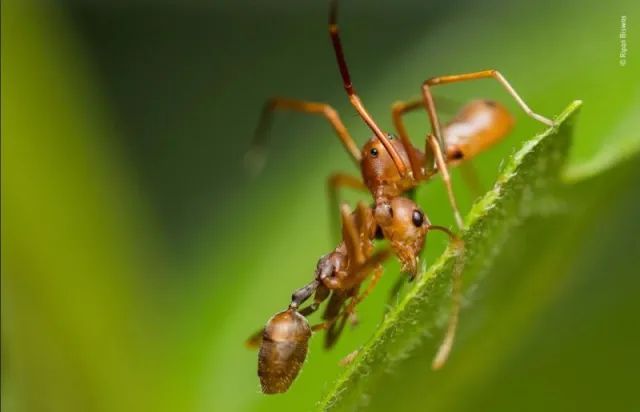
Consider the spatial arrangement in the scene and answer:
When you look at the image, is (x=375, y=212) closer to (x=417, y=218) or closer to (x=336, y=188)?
(x=417, y=218)

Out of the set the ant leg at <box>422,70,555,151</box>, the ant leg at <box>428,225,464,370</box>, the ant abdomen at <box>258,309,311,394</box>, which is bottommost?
the ant abdomen at <box>258,309,311,394</box>

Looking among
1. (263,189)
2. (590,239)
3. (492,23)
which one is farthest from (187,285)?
(590,239)

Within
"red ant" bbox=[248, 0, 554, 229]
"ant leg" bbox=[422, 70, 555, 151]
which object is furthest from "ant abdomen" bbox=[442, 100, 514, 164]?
"ant leg" bbox=[422, 70, 555, 151]

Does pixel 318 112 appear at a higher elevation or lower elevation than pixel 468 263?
higher

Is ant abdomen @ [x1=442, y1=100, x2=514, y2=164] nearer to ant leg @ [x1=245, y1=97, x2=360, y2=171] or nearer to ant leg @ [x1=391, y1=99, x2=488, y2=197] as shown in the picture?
ant leg @ [x1=391, y1=99, x2=488, y2=197]

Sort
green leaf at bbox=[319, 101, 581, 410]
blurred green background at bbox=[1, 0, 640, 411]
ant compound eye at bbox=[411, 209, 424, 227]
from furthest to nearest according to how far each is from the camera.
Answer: ant compound eye at bbox=[411, 209, 424, 227]
blurred green background at bbox=[1, 0, 640, 411]
green leaf at bbox=[319, 101, 581, 410]

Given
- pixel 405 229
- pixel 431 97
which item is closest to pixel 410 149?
pixel 431 97

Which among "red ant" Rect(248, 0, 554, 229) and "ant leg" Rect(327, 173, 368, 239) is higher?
"red ant" Rect(248, 0, 554, 229)
